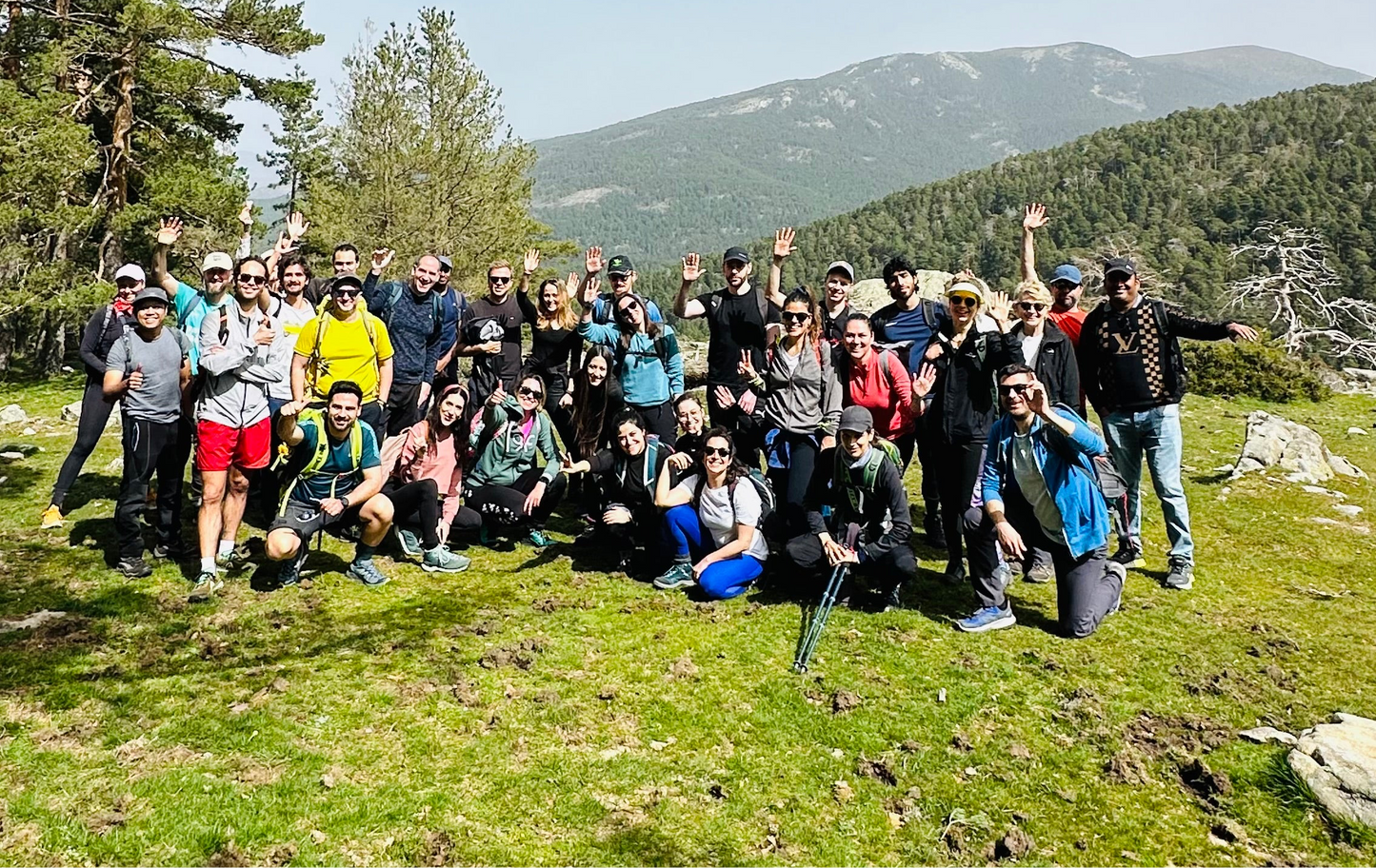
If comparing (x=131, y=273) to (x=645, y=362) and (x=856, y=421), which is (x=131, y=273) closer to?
(x=645, y=362)

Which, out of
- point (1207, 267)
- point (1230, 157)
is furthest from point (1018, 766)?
point (1230, 157)

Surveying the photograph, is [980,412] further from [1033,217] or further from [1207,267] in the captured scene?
[1207,267]

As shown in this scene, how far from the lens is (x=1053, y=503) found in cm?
564

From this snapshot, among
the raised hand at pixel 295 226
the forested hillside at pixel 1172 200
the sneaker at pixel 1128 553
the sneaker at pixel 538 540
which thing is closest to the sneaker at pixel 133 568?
the sneaker at pixel 538 540

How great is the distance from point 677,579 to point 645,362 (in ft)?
6.87

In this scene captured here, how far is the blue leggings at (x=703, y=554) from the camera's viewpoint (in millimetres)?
6312

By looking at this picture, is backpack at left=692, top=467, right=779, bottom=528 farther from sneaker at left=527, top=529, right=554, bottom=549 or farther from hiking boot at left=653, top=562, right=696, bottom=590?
sneaker at left=527, top=529, right=554, bottom=549

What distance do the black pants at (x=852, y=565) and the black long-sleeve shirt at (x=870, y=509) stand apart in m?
0.07

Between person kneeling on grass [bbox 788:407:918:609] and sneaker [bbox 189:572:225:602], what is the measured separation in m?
4.39

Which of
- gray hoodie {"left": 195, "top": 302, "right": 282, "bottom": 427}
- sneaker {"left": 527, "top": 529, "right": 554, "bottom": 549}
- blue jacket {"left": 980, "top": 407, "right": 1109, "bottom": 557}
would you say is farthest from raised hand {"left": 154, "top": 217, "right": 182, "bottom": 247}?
blue jacket {"left": 980, "top": 407, "right": 1109, "bottom": 557}

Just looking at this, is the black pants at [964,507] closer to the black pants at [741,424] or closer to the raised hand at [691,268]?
the black pants at [741,424]

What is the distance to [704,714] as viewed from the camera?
15.4ft

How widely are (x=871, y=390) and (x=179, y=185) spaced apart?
1776 cm

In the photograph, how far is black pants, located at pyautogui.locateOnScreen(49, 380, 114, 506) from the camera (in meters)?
7.24
